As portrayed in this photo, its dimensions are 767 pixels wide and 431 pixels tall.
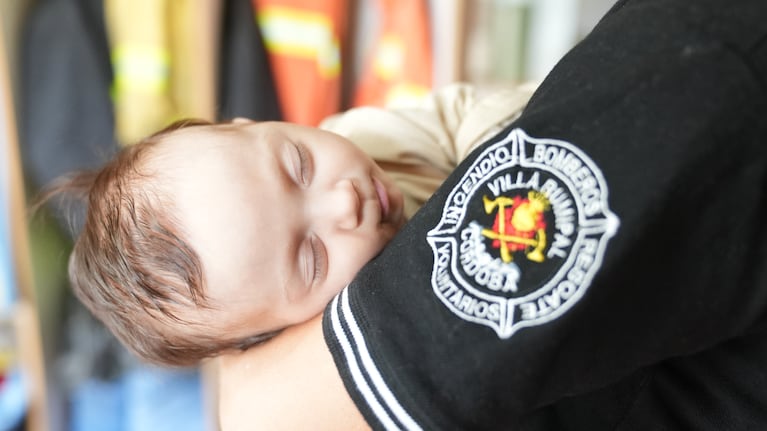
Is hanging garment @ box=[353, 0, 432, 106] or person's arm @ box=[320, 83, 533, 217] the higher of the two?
person's arm @ box=[320, 83, 533, 217]

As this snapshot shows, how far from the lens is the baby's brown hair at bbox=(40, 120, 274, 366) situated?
75cm

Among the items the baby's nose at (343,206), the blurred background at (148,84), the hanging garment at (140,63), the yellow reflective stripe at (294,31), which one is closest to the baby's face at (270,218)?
the baby's nose at (343,206)

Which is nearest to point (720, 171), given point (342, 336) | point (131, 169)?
point (342, 336)

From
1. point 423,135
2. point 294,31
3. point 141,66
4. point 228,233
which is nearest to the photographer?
point 228,233

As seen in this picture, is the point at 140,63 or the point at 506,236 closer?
the point at 506,236

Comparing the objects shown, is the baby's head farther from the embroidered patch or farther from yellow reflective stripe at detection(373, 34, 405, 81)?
yellow reflective stripe at detection(373, 34, 405, 81)

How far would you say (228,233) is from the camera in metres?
0.74

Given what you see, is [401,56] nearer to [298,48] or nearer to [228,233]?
[298,48]

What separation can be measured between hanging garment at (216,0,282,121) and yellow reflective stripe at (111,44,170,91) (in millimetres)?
166

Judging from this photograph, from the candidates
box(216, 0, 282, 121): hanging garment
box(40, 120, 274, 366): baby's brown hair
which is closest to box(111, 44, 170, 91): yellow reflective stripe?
box(216, 0, 282, 121): hanging garment

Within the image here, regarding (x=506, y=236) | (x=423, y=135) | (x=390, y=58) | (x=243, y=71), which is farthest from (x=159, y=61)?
(x=506, y=236)

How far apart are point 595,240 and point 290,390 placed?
312 millimetres

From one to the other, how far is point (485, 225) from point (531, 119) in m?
0.08

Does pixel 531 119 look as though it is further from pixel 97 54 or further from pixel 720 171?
pixel 97 54
